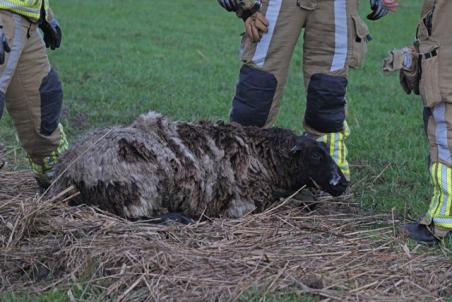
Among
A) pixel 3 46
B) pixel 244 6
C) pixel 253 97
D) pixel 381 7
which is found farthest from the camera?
pixel 381 7

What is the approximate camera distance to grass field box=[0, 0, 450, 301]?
25.2 ft

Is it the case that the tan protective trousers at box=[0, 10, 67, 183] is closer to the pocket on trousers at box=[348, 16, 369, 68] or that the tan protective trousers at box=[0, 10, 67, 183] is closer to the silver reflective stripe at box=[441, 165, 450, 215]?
the pocket on trousers at box=[348, 16, 369, 68]

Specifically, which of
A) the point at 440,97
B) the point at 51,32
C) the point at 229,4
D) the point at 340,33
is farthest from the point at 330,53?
the point at 51,32

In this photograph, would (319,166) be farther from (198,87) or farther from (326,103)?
(198,87)

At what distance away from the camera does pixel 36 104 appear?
623 cm

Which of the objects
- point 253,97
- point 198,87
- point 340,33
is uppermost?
point 340,33

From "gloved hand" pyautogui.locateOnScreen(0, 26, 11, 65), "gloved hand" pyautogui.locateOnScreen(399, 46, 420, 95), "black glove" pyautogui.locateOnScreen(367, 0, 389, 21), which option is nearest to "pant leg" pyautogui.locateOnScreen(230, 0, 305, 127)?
"black glove" pyautogui.locateOnScreen(367, 0, 389, 21)

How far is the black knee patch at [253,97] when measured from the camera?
21.0 feet

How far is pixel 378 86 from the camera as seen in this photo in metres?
12.1

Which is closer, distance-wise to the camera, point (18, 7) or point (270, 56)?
point (18, 7)

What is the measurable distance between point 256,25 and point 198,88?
498 centimetres

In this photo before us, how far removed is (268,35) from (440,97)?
1.49 meters

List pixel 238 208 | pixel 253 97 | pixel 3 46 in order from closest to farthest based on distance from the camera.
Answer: pixel 3 46 → pixel 238 208 → pixel 253 97

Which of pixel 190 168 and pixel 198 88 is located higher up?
pixel 190 168
